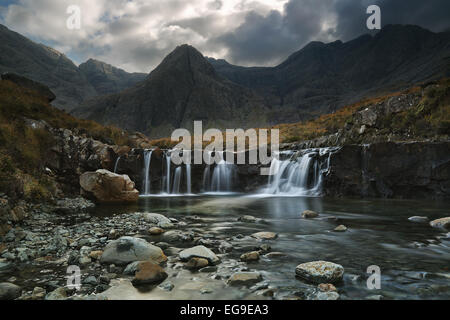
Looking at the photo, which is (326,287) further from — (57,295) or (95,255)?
(95,255)

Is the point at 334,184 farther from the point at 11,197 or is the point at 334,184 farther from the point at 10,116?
the point at 10,116

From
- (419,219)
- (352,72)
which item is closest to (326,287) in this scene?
(419,219)

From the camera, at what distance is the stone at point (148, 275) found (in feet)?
13.6

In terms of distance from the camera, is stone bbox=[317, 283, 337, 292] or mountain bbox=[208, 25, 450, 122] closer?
stone bbox=[317, 283, 337, 292]

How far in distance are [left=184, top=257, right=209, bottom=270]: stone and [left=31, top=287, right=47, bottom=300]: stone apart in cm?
226

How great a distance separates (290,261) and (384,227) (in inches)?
202

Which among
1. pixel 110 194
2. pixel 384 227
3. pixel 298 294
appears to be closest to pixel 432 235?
pixel 384 227

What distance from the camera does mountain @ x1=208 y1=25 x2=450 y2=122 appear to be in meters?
128

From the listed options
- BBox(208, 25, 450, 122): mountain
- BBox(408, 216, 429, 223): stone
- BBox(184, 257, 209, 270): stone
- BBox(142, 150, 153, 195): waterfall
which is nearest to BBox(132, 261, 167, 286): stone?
BBox(184, 257, 209, 270): stone

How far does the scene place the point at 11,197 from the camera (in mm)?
8828

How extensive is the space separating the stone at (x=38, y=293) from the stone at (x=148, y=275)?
123cm

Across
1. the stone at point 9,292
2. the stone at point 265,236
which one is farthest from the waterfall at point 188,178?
the stone at point 9,292

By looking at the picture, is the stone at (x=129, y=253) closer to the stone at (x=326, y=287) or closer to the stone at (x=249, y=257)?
the stone at (x=249, y=257)

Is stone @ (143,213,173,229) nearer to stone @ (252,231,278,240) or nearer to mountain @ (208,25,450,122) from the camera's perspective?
stone @ (252,231,278,240)
